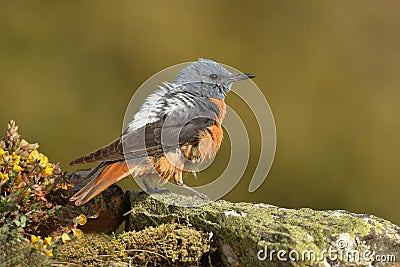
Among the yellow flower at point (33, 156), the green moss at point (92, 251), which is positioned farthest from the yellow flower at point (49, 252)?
the yellow flower at point (33, 156)

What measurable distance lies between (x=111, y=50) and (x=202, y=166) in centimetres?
330

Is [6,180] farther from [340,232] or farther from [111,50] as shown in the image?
[111,50]

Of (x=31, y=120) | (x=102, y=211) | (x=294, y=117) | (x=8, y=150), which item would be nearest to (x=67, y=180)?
(x=102, y=211)

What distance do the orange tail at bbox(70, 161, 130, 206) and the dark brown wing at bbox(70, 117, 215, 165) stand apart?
0.22ft

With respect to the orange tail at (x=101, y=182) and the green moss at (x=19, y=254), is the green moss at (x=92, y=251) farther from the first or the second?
the green moss at (x=19, y=254)

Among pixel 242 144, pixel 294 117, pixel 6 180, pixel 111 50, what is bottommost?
pixel 6 180

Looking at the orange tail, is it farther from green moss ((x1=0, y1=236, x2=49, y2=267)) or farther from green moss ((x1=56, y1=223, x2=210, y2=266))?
green moss ((x1=0, y1=236, x2=49, y2=267))

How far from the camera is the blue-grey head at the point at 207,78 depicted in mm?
5668

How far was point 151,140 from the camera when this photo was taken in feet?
16.1

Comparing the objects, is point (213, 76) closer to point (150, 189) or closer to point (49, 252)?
point (150, 189)

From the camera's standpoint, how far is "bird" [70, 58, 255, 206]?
15.3 feet

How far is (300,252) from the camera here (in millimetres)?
3520

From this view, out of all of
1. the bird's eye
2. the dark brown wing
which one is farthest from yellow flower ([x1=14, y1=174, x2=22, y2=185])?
the bird's eye

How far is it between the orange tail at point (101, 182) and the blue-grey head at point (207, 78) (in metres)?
1.21
